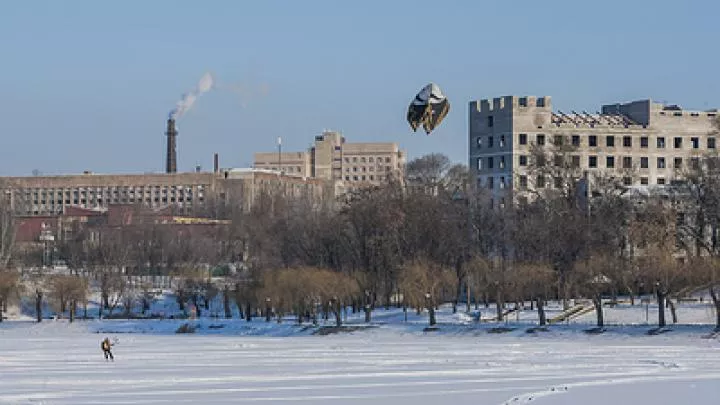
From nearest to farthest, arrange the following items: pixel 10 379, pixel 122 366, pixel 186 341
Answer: pixel 10 379 → pixel 122 366 → pixel 186 341

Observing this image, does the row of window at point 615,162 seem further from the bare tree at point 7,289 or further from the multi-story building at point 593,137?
the bare tree at point 7,289

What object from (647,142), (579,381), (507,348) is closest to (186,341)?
(507,348)

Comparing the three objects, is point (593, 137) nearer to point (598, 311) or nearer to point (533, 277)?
point (533, 277)

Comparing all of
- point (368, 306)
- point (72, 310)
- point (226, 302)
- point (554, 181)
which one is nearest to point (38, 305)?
point (72, 310)

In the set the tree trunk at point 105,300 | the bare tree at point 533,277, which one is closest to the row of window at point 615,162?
the tree trunk at point 105,300

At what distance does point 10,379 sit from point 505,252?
149 ft

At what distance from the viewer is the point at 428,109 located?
64875mm

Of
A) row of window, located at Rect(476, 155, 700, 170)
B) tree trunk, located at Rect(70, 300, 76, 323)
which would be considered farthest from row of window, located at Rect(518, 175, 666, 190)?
tree trunk, located at Rect(70, 300, 76, 323)

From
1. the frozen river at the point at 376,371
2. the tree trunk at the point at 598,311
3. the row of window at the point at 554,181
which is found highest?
the row of window at the point at 554,181

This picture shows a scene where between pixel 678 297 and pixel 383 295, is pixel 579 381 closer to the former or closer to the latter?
pixel 678 297

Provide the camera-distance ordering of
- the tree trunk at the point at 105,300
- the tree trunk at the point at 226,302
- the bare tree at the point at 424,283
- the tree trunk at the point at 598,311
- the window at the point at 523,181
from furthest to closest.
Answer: the tree trunk at the point at 105,300 < the window at the point at 523,181 < the tree trunk at the point at 226,302 < the bare tree at the point at 424,283 < the tree trunk at the point at 598,311

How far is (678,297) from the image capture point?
75.6 metres

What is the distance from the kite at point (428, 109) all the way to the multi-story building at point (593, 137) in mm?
37893

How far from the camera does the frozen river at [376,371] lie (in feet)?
131
